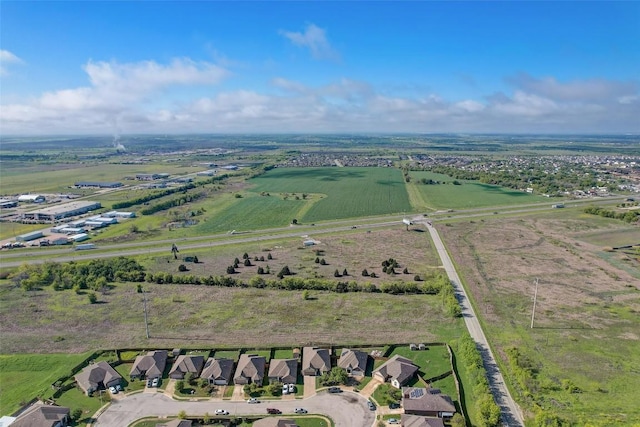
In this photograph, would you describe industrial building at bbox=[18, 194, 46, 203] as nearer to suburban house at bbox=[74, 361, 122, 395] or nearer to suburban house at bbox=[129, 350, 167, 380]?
suburban house at bbox=[74, 361, 122, 395]

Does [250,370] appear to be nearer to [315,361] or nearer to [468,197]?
[315,361]

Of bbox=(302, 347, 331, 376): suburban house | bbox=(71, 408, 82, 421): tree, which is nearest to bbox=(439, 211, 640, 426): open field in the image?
bbox=(302, 347, 331, 376): suburban house

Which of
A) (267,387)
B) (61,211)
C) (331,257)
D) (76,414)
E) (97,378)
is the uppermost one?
(61,211)

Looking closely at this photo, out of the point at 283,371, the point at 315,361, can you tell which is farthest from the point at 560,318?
the point at 283,371

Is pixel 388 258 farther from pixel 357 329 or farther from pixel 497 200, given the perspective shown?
pixel 497 200

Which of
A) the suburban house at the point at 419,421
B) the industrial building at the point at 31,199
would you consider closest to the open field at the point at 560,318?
the suburban house at the point at 419,421

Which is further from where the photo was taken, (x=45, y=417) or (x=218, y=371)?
(x=218, y=371)
